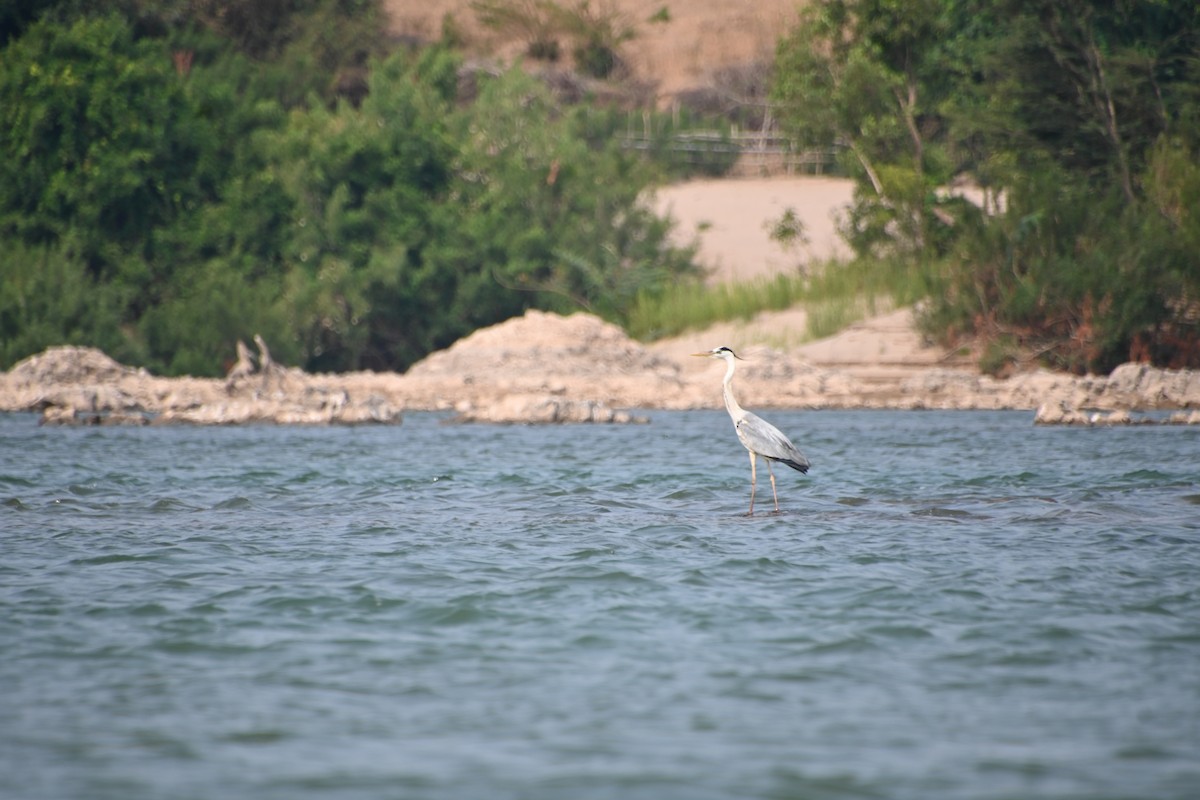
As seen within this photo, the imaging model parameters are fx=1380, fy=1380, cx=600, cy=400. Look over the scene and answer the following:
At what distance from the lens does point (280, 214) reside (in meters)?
30.1

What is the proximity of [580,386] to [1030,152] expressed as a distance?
10706 millimetres

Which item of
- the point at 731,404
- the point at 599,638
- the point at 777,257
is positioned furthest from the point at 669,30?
the point at 599,638

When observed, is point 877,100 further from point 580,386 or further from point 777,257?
point 580,386

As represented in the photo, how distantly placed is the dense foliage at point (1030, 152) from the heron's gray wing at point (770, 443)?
1274cm

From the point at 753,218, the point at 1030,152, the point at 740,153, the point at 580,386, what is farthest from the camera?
the point at 740,153

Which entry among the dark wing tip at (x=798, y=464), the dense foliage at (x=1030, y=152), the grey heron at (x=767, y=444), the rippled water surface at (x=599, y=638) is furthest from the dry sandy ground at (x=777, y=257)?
the dark wing tip at (x=798, y=464)

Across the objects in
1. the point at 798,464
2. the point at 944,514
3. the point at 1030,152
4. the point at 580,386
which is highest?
the point at 1030,152

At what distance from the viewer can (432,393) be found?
76.7 ft

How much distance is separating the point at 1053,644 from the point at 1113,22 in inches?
938

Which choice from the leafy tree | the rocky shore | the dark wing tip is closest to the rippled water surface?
the dark wing tip

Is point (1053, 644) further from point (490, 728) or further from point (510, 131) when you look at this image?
point (510, 131)

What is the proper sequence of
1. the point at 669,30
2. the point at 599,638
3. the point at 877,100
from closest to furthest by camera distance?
the point at 599,638
the point at 877,100
the point at 669,30

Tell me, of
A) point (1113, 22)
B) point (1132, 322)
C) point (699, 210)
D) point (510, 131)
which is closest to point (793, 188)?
point (699, 210)

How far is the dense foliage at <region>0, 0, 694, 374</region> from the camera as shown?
26.6m
